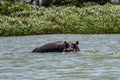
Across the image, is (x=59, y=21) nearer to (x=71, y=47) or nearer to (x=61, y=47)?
(x=61, y=47)

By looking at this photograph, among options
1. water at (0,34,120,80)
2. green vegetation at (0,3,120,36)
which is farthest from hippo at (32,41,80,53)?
green vegetation at (0,3,120,36)

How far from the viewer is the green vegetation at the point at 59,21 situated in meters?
42.1

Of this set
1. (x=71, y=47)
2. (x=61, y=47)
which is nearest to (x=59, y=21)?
(x=61, y=47)

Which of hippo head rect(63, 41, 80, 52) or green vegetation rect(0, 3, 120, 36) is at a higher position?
hippo head rect(63, 41, 80, 52)

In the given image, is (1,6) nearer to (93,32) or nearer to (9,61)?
(93,32)

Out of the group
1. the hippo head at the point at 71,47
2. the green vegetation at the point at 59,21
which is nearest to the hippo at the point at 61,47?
the hippo head at the point at 71,47

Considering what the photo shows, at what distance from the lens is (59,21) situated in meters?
44.1

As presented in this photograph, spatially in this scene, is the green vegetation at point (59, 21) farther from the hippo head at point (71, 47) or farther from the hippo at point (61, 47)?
the hippo head at point (71, 47)

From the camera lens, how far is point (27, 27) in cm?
4303

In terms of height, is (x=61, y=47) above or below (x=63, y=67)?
below

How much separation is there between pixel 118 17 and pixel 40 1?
16.0 metres

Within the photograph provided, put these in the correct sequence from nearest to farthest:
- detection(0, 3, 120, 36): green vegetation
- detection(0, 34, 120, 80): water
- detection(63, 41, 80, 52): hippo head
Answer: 1. detection(0, 34, 120, 80): water
2. detection(63, 41, 80, 52): hippo head
3. detection(0, 3, 120, 36): green vegetation

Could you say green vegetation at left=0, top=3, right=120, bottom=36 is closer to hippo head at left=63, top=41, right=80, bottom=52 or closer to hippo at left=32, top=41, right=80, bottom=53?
hippo at left=32, top=41, right=80, bottom=53

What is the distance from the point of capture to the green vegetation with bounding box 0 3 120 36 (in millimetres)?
42062
